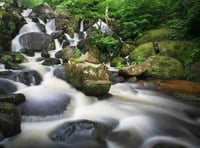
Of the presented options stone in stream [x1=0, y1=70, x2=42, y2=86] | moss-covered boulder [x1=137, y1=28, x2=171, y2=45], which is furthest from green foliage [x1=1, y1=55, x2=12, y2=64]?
moss-covered boulder [x1=137, y1=28, x2=171, y2=45]

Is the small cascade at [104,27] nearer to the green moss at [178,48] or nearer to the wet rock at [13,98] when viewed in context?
the green moss at [178,48]

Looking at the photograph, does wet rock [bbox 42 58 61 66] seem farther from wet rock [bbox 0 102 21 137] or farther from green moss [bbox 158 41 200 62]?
wet rock [bbox 0 102 21 137]

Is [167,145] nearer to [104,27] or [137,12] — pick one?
[104,27]

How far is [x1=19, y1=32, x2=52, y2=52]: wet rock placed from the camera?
44.6 feet

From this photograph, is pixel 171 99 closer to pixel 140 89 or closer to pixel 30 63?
pixel 140 89

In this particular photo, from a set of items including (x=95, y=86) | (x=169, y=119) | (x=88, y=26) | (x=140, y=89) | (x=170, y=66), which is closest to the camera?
(x=169, y=119)

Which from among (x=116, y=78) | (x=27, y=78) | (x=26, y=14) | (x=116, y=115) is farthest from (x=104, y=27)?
(x=116, y=115)

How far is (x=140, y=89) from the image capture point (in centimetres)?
920

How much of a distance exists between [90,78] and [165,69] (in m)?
4.13

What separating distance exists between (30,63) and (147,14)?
6642 millimetres

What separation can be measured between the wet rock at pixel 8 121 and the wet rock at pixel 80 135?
0.70 metres

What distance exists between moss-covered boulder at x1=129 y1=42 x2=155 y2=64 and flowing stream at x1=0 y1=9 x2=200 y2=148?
3087mm

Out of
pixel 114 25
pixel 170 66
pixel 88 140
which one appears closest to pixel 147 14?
pixel 114 25

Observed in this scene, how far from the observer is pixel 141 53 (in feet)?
40.1
